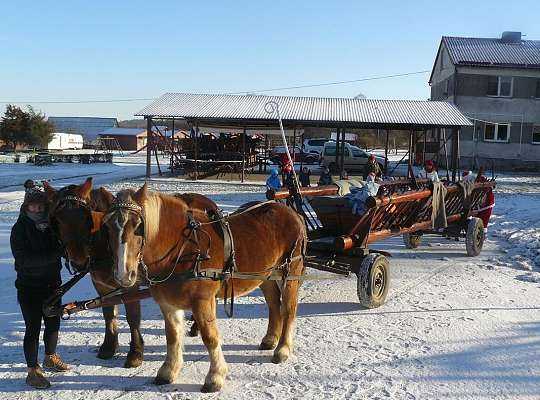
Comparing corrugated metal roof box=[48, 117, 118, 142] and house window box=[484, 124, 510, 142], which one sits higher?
corrugated metal roof box=[48, 117, 118, 142]

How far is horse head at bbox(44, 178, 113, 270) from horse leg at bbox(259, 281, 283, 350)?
1814mm

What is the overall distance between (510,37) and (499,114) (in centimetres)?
811

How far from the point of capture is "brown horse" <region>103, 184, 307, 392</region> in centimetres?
353

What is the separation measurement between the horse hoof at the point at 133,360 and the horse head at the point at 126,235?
4.89 ft

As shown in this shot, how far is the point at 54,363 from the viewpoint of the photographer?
451cm

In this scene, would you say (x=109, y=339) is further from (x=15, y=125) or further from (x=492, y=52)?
(x=15, y=125)

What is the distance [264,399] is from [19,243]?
2321 millimetres

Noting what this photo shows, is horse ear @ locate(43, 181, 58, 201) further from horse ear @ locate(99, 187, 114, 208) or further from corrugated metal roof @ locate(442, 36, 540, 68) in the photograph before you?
corrugated metal roof @ locate(442, 36, 540, 68)

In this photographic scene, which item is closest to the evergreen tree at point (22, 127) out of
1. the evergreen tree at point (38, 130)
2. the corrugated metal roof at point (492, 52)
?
the evergreen tree at point (38, 130)

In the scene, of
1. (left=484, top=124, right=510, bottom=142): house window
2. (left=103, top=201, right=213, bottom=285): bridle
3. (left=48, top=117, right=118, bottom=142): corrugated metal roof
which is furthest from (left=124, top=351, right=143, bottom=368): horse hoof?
(left=48, top=117, right=118, bottom=142): corrugated metal roof

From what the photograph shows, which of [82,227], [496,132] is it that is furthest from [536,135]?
[82,227]

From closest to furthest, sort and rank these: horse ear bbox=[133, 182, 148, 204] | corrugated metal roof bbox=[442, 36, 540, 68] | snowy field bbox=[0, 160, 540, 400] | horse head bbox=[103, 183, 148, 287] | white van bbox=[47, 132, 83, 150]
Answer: horse head bbox=[103, 183, 148, 287] → horse ear bbox=[133, 182, 148, 204] → snowy field bbox=[0, 160, 540, 400] → corrugated metal roof bbox=[442, 36, 540, 68] → white van bbox=[47, 132, 83, 150]

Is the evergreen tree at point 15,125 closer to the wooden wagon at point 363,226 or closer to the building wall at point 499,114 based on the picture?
the building wall at point 499,114

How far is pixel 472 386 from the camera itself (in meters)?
4.38
